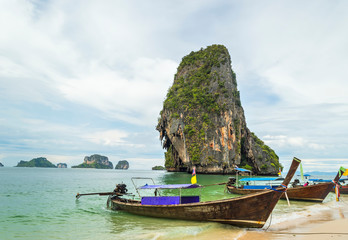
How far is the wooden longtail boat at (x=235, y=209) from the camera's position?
24.3 ft

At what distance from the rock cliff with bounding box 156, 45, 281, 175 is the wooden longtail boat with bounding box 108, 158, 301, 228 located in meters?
34.2

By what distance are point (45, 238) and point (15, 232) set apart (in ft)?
5.71

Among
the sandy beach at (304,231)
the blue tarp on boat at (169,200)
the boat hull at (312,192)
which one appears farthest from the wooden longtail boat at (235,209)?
the boat hull at (312,192)

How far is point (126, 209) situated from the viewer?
11.1 m

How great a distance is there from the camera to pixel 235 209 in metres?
7.91

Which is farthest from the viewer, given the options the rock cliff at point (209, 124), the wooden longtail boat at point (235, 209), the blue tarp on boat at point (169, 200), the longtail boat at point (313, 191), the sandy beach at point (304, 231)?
the rock cliff at point (209, 124)

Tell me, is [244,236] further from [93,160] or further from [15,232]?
[93,160]

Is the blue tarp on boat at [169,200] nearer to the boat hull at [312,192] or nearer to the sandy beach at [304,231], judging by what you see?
the sandy beach at [304,231]

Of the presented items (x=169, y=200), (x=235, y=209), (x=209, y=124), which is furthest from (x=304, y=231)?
(x=209, y=124)

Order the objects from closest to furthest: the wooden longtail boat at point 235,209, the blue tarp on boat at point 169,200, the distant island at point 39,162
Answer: the wooden longtail boat at point 235,209 < the blue tarp on boat at point 169,200 < the distant island at point 39,162

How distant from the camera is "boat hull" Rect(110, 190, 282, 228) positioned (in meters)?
7.48

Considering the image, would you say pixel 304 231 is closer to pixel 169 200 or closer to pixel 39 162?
pixel 169 200

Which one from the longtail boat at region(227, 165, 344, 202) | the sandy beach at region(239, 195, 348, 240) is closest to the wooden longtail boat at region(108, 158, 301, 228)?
the sandy beach at region(239, 195, 348, 240)

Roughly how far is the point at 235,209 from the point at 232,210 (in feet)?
0.43
